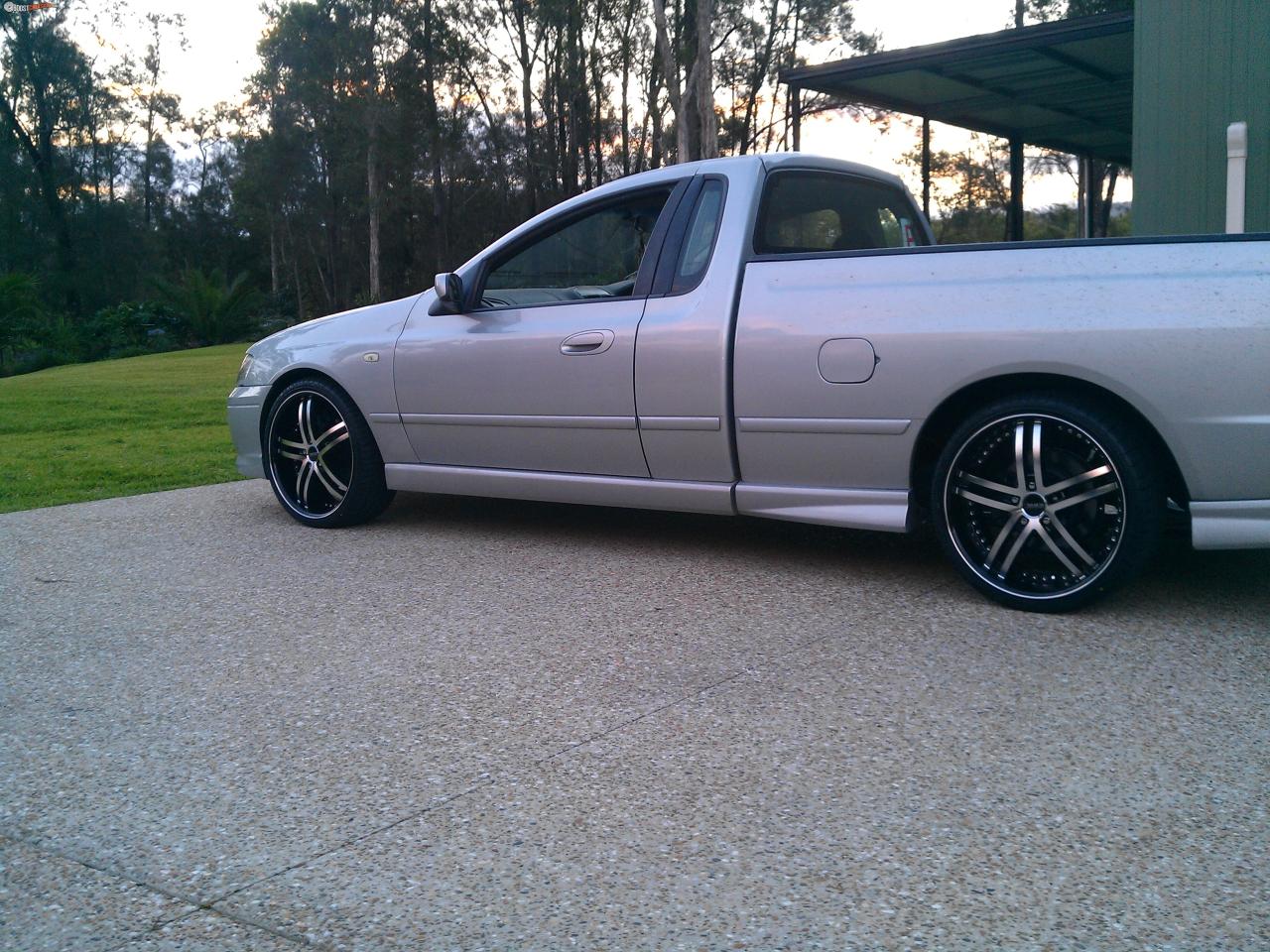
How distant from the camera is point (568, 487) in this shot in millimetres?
5488

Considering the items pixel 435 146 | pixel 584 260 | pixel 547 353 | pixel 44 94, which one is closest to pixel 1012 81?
pixel 584 260

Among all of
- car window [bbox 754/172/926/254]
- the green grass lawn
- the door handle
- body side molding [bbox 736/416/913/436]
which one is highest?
car window [bbox 754/172/926/254]

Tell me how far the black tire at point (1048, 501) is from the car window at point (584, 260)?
5.64 ft

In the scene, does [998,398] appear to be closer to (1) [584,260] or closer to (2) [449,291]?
(1) [584,260]

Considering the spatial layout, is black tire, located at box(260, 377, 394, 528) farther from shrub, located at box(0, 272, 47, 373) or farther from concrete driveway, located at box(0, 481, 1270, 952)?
shrub, located at box(0, 272, 47, 373)

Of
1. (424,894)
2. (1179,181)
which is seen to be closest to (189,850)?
(424,894)

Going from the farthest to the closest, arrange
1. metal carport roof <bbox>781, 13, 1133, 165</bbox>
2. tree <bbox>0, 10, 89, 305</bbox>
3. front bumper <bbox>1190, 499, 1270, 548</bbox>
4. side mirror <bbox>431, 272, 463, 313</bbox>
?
tree <bbox>0, 10, 89, 305</bbox>, metal carport roof <bbox>781, 13, 1133, 165</bbox>, side mirror <bbox>431, 272, 463, 313</bbox>, front bumper <bbox>1190, 499, 1270, 548</bbox>

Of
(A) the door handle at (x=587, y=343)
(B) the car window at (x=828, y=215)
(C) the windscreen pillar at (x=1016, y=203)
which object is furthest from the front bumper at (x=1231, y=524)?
(C) the windscreen pillar at (x=1016, y=203)

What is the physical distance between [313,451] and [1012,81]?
40.8 feet

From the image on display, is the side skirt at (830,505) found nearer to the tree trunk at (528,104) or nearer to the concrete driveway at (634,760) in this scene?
the concrete driveway at (634,760)

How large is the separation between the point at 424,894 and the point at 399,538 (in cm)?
365

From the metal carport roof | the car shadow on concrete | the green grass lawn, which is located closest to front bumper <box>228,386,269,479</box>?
the car shadow on concrete

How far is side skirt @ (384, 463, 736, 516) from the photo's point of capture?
509 centimetres

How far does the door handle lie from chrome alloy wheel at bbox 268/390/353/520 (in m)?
1.47
